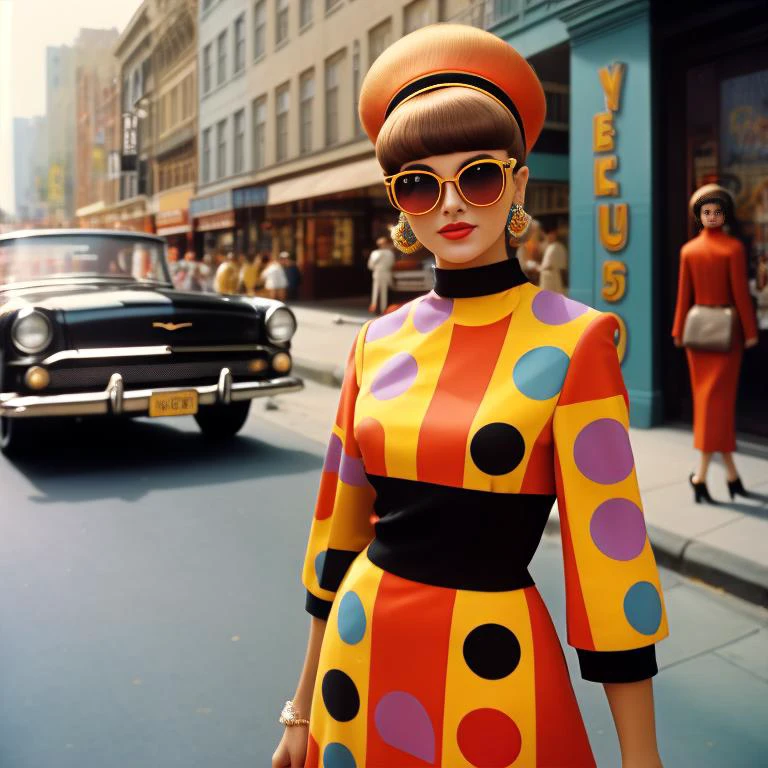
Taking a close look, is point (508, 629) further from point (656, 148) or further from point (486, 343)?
point (656, 148)

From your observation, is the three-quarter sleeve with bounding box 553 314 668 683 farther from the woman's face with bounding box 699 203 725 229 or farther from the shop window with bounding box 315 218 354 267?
the shop window with bounding box 315 218 354 267

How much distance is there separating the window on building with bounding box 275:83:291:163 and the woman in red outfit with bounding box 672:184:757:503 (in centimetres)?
2249

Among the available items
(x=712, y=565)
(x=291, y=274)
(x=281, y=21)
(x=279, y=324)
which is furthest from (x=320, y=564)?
(x=281, y=21)

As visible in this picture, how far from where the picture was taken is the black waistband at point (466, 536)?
1263 mm

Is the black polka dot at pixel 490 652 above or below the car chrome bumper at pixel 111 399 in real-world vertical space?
below

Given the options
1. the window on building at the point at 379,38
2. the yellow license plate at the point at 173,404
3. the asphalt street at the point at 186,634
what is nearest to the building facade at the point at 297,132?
the window on building at the point at 379,38

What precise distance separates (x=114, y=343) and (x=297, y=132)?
65.4 feet

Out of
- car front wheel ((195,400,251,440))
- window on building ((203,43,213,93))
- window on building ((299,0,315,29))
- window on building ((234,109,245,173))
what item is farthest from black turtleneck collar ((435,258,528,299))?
window on building ((203,43,213,93))

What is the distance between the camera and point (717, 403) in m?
5.16

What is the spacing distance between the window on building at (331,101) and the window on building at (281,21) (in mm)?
3770

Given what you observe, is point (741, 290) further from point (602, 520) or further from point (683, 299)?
point (602, 520)

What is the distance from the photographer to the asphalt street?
110 inches

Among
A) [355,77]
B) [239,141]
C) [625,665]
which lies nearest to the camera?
[625,665]

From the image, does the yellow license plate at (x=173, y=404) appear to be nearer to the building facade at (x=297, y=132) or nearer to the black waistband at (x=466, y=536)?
the black waistband at (x=466, y=536)
